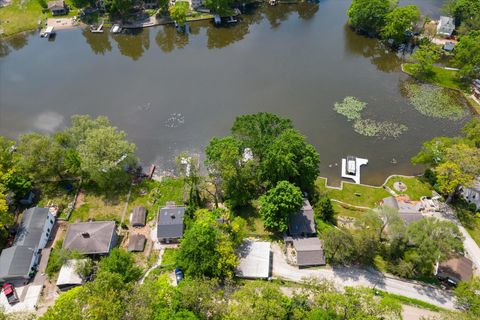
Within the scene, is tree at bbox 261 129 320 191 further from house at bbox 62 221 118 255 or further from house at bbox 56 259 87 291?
house at bbox 56 259 87 291

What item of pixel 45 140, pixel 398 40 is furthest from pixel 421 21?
pixel 45 140

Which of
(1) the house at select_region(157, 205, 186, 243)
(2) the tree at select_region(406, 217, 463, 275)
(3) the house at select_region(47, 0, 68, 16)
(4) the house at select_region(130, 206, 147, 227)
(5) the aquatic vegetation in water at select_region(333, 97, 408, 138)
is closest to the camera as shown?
(2) the tree at select_region(406, 217, 463, 275)

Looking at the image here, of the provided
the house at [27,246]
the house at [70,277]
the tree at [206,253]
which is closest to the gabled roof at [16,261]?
the house at [27,246]

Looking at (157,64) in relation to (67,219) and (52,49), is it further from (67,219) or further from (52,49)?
(67,219)

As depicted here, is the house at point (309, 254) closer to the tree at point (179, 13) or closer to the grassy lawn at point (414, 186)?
the grassy lawn at point (414, 186)

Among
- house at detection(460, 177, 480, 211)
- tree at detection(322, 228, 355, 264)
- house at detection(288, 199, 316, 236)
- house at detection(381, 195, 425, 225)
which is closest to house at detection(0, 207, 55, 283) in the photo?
house at detection(288, 199, 316, 236)
